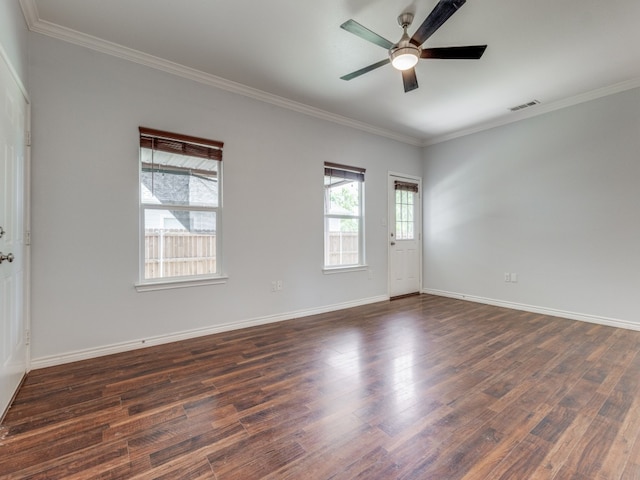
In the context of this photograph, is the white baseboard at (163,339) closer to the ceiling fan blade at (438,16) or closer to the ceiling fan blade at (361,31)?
the ceiling fan blade at (361,31)

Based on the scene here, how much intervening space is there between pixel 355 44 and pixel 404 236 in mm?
3428

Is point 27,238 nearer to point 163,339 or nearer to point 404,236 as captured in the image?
point 163,339

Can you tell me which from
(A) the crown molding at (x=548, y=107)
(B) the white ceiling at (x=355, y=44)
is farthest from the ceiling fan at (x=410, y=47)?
(A) the crown molding at (x=548, y=107)

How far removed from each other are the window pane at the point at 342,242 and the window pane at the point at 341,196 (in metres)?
0.14

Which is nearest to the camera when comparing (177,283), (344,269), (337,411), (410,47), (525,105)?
(337,411)

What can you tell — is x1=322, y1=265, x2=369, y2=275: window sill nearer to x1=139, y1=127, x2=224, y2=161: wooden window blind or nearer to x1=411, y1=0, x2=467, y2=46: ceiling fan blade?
x1=139, y1=127, x2=224, y2=161: wooden window blind

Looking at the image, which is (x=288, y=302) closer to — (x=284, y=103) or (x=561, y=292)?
(x=284, y=103)

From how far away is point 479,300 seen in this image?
490cm

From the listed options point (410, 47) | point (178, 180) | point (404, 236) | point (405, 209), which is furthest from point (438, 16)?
point (404, 236)

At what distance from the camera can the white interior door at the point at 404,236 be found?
5203mm

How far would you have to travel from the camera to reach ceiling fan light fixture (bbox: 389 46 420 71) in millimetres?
2348

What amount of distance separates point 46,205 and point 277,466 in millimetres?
2688

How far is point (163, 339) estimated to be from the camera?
10.00 ft

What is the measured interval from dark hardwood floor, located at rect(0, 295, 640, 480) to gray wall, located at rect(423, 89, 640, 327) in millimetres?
958
